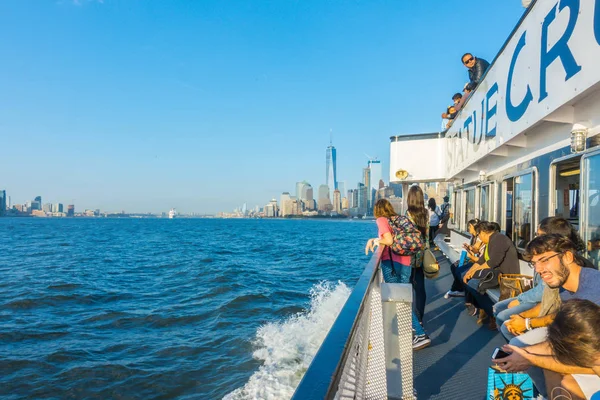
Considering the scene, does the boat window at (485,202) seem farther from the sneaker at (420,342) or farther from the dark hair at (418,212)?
the sneaker at (420,342)

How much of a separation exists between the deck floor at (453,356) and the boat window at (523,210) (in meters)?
1.24

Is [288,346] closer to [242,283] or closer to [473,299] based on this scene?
[473,299]

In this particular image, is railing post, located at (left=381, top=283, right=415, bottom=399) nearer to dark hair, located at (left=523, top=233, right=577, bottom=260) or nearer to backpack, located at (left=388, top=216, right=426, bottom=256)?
dark hair, located at (left=523, top=233, right=577, bottom=260)

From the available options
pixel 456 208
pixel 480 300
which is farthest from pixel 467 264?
pixel 456 208

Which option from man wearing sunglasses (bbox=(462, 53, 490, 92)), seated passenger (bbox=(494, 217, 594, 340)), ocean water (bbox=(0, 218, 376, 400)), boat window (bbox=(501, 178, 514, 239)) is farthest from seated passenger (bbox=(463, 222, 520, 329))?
man wearing sunglasses (bbox=(462, 53, 490, 92))

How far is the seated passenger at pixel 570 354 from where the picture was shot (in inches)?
70.3

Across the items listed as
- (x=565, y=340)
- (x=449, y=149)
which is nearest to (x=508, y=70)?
(x=565, y=340)

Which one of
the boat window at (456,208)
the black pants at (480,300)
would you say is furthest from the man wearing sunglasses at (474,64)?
the black pants at (480,300)

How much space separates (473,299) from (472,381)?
231 centimetres

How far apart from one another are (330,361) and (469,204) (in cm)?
942

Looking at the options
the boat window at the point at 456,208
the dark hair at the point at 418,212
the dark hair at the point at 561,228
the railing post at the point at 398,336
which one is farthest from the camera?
the boat window at the point at 456,208

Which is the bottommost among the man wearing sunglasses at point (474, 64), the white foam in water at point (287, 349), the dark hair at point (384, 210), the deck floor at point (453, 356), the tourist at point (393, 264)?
the white foam in water at point (287, 349)

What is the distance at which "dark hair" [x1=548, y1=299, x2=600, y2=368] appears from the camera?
1775 millimetres

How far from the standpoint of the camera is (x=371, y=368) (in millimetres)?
2744
